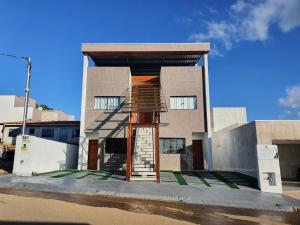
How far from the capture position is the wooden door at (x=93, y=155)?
23.6 m

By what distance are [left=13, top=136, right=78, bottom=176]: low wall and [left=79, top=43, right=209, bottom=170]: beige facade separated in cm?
221

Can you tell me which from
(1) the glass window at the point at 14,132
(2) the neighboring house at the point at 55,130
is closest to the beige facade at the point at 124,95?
(2) the neighboring house at the point at 55,130

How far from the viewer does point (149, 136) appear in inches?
870

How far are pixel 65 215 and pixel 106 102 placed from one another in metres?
17.2

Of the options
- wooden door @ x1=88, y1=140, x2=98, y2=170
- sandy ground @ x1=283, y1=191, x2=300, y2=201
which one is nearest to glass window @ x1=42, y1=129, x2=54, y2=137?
wooden door @ x1=88, y1=140, x2=98, y2=170

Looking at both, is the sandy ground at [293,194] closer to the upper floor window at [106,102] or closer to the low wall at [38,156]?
the low wall at [38,156]

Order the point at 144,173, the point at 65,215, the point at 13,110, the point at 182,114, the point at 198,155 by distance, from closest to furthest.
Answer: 1. the point at 65,215
2. the point at 144,173
3. the point at 182,114
4. the point at 198,155
5. the point at 13,110

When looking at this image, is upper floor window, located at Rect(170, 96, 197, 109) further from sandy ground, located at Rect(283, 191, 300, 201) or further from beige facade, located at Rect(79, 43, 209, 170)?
sandy ground, located at Rect(283, 191, 300, 201)

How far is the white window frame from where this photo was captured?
2373 centimetres

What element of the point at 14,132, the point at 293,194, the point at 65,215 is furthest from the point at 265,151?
the point at 14,132

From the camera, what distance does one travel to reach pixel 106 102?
23.9 meters

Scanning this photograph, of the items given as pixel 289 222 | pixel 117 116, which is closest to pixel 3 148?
pixel 117 116

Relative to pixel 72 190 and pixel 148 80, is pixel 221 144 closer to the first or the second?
pixel 148 80

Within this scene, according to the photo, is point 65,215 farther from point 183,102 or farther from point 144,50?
point 144,50
